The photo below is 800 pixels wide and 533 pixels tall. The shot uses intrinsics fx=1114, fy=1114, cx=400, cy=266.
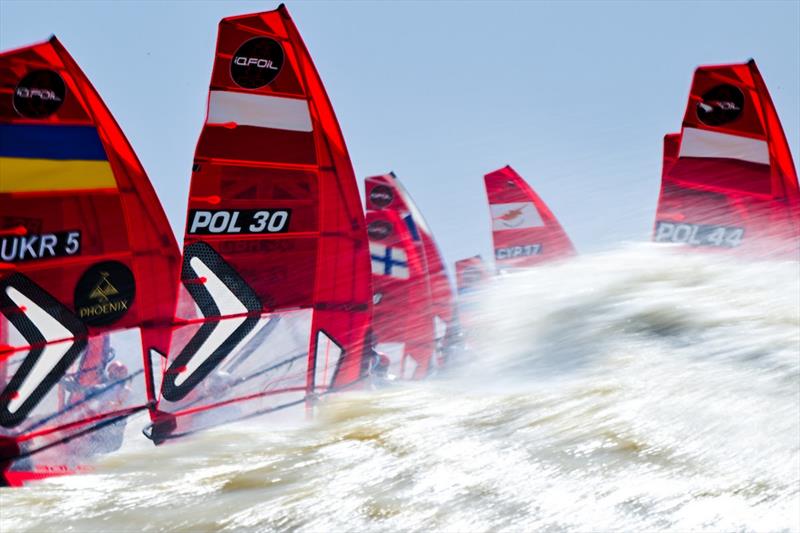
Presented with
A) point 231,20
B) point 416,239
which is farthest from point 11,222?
point 416,239

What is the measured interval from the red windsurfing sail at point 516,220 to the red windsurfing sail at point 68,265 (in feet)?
16.4

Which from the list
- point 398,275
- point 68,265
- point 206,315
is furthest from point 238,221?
point 398,275

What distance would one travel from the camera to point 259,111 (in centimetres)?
822

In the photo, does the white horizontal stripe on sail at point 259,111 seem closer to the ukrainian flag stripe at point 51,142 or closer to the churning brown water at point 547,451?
the ukrainian flag stripe at point 51,142

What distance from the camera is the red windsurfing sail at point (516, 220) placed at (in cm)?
1258

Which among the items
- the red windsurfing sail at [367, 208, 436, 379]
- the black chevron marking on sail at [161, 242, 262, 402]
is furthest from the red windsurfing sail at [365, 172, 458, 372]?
the black chevron marking on sail at [161, 242, 262, 402]

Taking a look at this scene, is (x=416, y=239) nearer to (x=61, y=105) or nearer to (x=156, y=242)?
(x=156, y=242)

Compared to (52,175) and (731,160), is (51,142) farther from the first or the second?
(731,160)

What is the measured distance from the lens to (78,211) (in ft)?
26.6

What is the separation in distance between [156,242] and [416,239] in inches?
173

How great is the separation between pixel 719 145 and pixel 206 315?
452cm

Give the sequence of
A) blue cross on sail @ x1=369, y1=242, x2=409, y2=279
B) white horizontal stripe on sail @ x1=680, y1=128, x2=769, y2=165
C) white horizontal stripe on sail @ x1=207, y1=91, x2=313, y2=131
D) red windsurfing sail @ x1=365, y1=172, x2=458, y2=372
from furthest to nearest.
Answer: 1. red windsurfing sail @ x1=365, y1=172, x2=458, y2=372
2. blue cross on sail @ x1=369, y1=242, x2=409, y2=279
3. white horizontal stripe on sail @ x1=680, y1=128, x2=769, y2=165
4. white horizontal stripe on sail @ x1=207, y1=91, x2=313, y2=131

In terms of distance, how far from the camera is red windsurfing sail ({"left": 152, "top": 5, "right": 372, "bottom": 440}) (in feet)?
25.5

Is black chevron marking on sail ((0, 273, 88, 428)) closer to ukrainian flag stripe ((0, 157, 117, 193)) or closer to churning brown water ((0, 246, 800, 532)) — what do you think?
ukrainian flag stripe ((0, 157, 117, 193))
